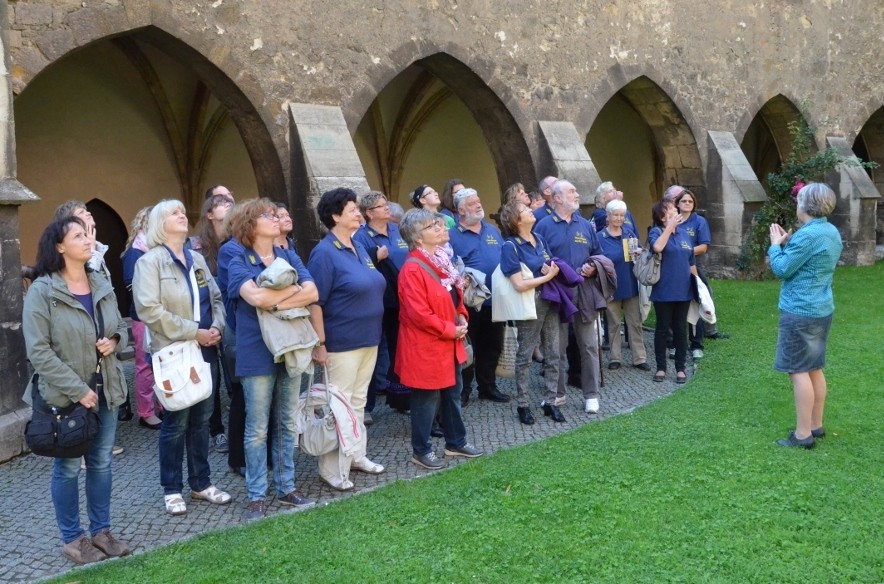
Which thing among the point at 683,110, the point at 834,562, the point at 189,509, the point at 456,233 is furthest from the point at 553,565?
the point at 683,110

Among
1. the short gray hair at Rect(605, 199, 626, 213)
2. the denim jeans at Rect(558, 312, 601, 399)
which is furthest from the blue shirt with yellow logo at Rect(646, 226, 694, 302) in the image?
the denim jeans at Rect(558, 312, 601, 399)

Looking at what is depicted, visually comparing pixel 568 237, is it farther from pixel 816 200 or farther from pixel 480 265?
pixel 816 200

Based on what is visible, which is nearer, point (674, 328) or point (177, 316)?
point (177, 316)

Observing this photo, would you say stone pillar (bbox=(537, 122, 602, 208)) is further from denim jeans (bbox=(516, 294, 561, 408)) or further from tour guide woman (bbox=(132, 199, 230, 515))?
tour guide woman (bbox=(132, 199, 230, 515))

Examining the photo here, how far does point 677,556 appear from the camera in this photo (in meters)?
3.45

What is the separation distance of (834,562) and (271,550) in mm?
2470

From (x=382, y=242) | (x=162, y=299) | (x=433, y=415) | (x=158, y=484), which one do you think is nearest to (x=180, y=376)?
(x=162, y=299)

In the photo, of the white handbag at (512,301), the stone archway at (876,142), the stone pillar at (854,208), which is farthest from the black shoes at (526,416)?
the stone archway at (876,142)

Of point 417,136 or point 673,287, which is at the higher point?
point 417,136

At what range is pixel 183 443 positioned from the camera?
4.29 m

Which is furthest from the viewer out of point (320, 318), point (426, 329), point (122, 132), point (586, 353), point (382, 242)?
point (122, 132)

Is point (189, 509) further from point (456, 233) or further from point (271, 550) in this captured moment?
point (456, 233)

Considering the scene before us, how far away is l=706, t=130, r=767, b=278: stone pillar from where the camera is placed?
1252 cm

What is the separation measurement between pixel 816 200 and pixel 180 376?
370 cm
